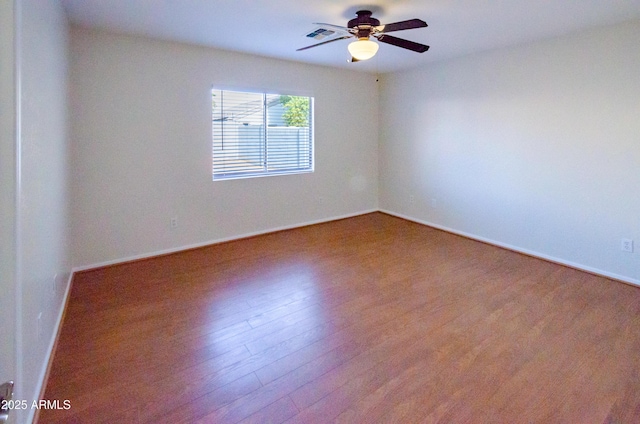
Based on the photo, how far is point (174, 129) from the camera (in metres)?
3.89

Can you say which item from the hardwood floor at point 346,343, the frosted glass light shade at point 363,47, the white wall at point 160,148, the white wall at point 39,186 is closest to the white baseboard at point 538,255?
the hardwood floor at point 346,343

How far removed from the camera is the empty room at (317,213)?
1.79 metres

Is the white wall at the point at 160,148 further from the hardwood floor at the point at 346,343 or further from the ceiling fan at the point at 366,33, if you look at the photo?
the ceiling fan at the point at 366,33

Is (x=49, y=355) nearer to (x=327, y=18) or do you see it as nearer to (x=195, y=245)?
(x=195, y=245)

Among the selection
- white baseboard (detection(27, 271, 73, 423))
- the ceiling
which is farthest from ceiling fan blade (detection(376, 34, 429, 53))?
white baseboard (detection(27, 271, 73, 423))

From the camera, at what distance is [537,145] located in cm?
384

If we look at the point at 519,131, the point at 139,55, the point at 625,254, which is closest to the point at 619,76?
the point at 519,131

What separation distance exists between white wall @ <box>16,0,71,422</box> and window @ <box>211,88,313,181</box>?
1.72 metres

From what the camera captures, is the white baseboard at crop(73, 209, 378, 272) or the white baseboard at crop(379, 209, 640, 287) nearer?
the white baseboard at crop(379, 209, 640, 287)

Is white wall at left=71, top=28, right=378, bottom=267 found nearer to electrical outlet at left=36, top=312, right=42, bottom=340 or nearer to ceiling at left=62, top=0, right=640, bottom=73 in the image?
ceiling at left=62, top=0, right=640, bottom=73

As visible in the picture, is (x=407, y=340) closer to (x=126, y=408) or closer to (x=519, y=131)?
(x=126, y=408)

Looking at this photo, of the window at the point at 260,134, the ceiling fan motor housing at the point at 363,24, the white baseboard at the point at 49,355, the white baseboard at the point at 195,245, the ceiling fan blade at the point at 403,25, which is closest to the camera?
the white baseboard at the point at 49,355

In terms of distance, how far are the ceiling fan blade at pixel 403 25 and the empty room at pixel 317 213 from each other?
2 cm

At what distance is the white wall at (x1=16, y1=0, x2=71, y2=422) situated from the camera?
1542 mm
